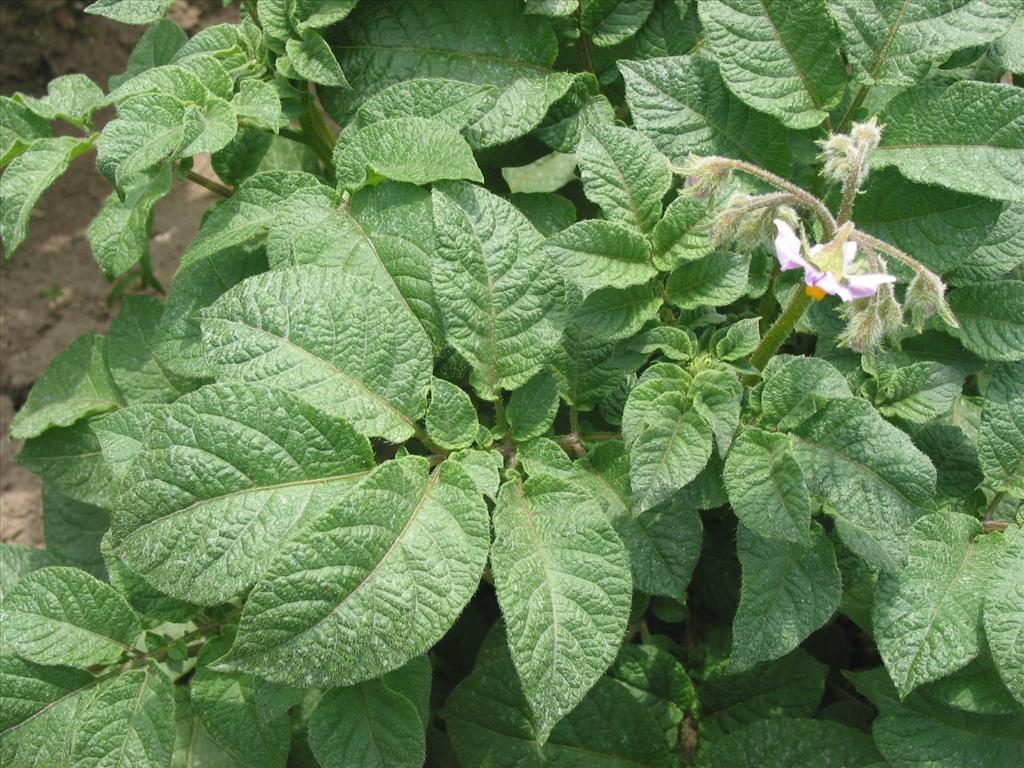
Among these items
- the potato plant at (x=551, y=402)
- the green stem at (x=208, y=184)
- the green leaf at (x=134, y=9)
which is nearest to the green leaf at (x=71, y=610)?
the potato plant at (x=551, y=402)

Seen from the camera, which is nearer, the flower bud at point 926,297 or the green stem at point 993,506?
the flower bud at point 926,297

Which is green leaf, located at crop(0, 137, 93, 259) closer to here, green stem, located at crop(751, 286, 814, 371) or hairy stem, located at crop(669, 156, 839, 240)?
hairy stem, located at crop(669, 156, 839, 240)

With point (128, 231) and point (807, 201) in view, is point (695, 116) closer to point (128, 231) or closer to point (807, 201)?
point (807, 201)

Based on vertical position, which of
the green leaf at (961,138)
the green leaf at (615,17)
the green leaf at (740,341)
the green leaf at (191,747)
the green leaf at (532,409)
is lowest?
the green leaf at (191,747)

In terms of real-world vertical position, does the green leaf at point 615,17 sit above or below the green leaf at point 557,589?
above

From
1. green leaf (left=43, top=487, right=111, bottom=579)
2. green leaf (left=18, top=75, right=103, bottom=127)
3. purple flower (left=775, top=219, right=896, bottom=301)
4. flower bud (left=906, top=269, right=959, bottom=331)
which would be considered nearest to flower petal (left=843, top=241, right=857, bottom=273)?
purple flower (left=775, top=219, right=896, bottom=301)

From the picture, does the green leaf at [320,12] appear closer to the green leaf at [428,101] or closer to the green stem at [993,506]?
the green leaf at [428,101]
